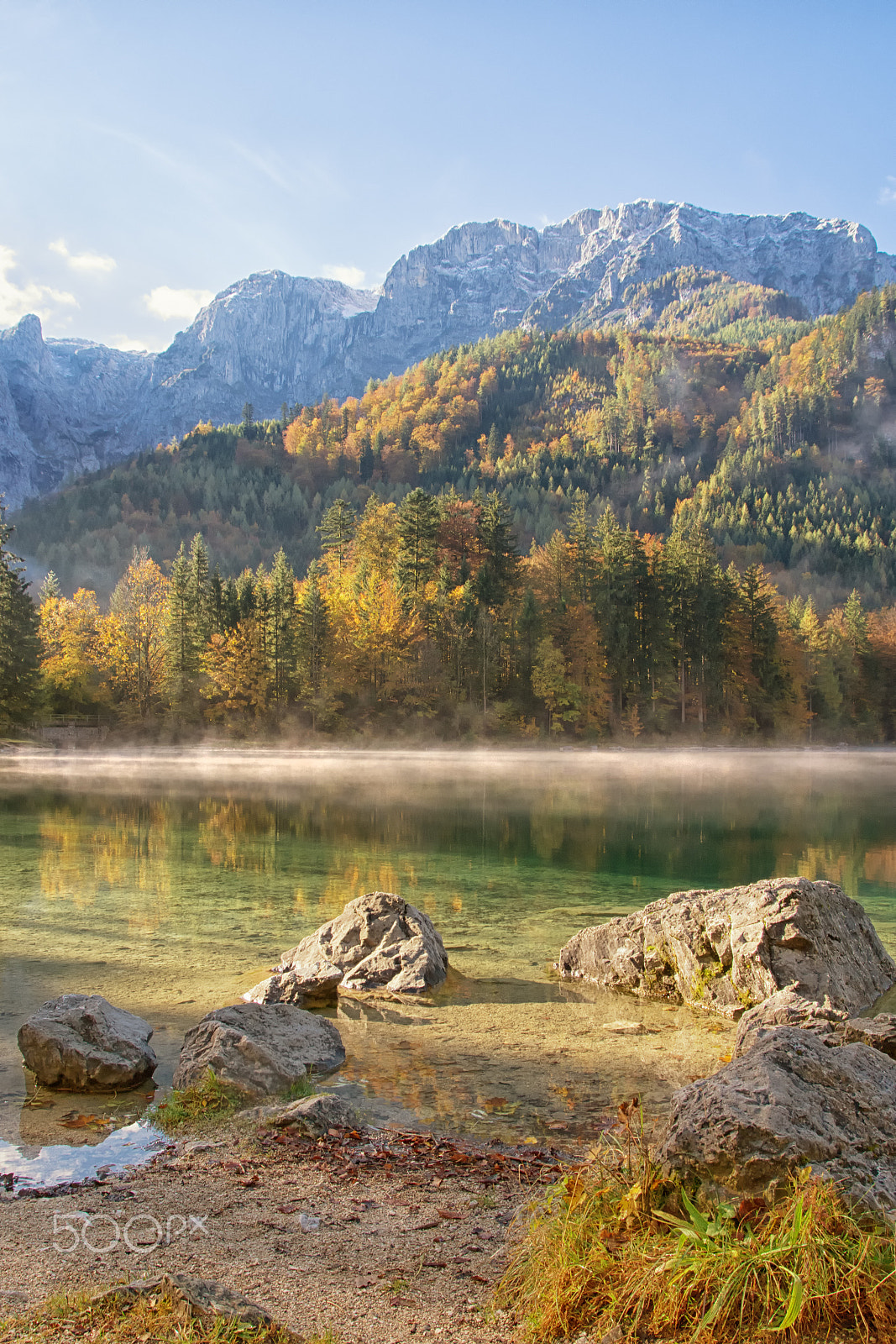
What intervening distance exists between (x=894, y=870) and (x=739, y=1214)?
1960 cm

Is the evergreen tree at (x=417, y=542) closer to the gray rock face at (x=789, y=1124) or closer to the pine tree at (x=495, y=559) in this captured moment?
the pine tree at (x=495, y=559)

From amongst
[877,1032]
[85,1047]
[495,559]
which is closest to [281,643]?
[495,559]

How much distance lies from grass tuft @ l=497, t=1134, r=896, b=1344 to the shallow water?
2.75 meters

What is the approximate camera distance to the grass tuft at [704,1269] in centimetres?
358

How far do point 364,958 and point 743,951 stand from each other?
492 cm

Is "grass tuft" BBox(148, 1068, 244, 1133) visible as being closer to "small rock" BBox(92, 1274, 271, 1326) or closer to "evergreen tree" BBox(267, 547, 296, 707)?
"small rock" BBox(92, 1274, 271, 1326)

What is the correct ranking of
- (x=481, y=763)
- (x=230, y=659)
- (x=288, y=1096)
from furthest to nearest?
(x=230, y=659), (x=481, y=763), (x=288, y=1096)

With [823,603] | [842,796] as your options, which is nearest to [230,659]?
[842,796]

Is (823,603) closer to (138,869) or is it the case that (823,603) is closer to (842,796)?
(842,796)

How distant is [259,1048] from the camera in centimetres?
802

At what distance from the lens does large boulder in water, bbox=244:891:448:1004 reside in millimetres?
→ 10922

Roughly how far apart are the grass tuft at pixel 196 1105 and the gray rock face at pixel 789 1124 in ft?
13.2

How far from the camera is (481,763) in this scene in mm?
62062

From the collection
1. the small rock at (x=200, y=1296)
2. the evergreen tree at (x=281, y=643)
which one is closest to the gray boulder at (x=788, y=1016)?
the small rock at (x=200, y=1296)
